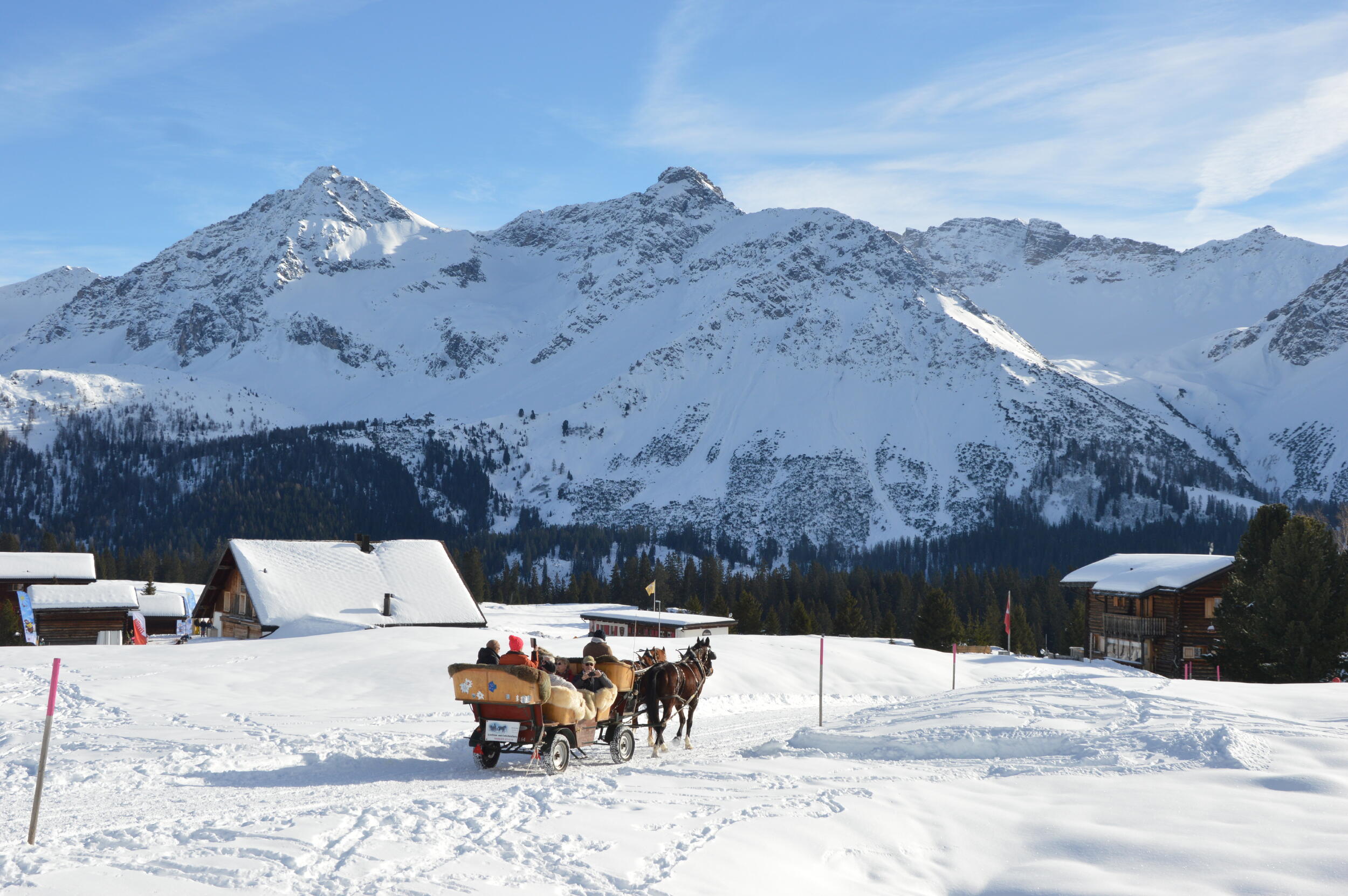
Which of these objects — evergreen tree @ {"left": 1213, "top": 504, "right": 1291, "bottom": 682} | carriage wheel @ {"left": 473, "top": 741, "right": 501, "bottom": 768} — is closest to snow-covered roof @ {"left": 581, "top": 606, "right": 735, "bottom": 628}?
evergreen tree @ {"left": 1213, "top": 504, "right": 1291, "bottom": 682}

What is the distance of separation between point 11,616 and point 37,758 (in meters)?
49.9

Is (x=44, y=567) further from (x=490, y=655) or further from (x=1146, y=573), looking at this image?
(x=1146, y=573)

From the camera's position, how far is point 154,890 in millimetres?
8477

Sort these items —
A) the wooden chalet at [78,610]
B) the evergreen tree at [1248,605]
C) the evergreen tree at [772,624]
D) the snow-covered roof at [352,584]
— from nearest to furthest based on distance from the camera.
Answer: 1. the evergreen tree at [1248,605]
2. the snow-covered roof at [352,584]
3. the wooden chalet at [78,610]
4. the evergreen tree at [772,624]

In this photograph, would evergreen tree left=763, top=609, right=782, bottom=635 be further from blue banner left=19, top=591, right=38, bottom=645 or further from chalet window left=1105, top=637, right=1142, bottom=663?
blue banner left=19, top=591, right=38, bottom=645

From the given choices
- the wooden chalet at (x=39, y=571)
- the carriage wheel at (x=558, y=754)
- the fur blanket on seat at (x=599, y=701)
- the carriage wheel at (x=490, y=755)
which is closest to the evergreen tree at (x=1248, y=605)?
the fur blanket on seat at (x=599, y=701)

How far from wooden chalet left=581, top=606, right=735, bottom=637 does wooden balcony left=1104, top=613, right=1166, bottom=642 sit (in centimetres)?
2596

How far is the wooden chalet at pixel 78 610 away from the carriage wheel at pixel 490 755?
162 feet

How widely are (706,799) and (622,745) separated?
15.2 ft

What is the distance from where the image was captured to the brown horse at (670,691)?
18516 millimetres

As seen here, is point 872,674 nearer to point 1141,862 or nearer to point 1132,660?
point 1141,862

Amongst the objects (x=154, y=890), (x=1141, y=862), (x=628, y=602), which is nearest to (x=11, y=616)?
(x=154, y=890)

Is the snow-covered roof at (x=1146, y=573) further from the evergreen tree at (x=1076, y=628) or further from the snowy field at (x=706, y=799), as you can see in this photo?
the snowy field at (x=706, y=799)

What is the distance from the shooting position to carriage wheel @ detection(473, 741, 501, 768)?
1576 centimetres
